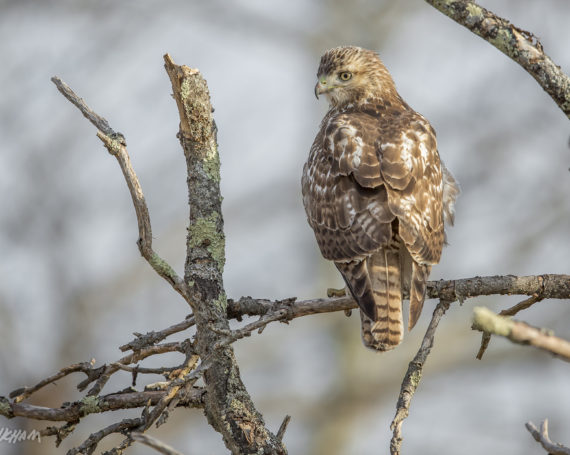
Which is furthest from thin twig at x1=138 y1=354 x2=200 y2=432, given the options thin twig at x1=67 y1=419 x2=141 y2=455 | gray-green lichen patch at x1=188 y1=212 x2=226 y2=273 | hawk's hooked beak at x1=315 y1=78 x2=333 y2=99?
hawk's hooked beak at x1=315 y1=78 x2=333 y2=99

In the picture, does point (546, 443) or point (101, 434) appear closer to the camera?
point (546, 443)

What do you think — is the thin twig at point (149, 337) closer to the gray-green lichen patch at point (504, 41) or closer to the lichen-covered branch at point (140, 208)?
the lichen-covered branch at point (140, 208)

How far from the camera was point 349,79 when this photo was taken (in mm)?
6906

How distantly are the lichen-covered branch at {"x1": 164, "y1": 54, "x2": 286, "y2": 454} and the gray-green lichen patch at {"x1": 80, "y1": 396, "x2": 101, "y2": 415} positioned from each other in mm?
499

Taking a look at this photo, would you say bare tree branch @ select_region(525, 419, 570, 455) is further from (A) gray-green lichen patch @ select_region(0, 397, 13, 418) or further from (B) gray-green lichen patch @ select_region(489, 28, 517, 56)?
(A) gray-green lichen patch @ select_region(0, 397, 13, 418)

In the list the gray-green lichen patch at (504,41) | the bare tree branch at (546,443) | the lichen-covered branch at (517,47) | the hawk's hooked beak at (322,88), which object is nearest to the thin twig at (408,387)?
the bare tree branch at (546,443)

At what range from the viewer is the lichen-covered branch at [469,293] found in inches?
170

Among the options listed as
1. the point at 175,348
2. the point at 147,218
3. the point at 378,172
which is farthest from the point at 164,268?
the point at 378,172

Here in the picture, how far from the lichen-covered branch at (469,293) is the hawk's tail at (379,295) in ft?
1.32

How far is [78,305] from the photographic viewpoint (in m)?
12.3

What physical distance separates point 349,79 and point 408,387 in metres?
3.63

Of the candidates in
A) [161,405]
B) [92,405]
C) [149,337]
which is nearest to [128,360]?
[149,337]

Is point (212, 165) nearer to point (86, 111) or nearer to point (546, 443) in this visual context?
point (86, 111)

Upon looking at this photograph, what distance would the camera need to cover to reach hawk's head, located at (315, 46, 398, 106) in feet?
22.5
